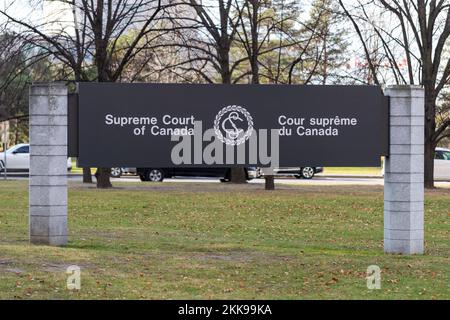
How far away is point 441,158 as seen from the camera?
40688mm

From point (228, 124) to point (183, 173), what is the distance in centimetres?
2547

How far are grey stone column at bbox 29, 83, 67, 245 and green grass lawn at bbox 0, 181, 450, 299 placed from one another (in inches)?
16.5

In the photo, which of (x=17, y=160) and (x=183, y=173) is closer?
(x=183, y=173)

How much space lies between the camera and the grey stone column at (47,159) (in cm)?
1229

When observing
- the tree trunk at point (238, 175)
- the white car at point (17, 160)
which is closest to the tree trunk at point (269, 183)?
the tree trunk at point (238, 175)

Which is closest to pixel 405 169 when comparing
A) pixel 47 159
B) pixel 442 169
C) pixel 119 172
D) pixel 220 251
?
pixel 220 251

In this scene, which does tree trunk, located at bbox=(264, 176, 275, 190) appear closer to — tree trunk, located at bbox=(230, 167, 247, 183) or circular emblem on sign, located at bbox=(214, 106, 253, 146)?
tree trunk, located at bbox=(230, 167, 247, 183)

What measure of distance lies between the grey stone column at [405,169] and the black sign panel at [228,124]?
20 cm

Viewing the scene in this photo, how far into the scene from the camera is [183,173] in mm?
38031

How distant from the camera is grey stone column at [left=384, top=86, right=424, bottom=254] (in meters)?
12.8

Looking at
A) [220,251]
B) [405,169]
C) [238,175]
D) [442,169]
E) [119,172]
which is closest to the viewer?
[220,251]

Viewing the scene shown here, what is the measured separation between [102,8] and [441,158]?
2075cm

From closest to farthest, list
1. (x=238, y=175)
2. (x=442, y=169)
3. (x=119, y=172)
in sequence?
Result: 1. (x=238, y=175)
2. (x=442, y=169)
3. (x=119, y=172)

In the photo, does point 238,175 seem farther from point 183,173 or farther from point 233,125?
point 233,125
